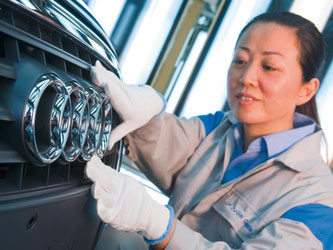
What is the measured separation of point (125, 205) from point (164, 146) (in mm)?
488

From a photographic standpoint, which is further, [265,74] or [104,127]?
[265,74]

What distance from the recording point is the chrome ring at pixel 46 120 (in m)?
0.47

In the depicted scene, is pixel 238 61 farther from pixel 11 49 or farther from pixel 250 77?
pixel 11 49

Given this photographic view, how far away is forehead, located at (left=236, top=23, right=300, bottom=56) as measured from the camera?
114 centimetres

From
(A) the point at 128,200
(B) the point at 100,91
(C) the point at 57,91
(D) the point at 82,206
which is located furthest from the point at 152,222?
(C) the point at 57,91

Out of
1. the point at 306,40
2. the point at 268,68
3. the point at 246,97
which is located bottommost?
the point at 246,97

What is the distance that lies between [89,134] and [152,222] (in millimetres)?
313

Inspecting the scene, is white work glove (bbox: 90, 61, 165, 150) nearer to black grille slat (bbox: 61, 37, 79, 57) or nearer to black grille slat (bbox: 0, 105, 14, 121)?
black grille slat (bbox: 61, 37, 79, 57)

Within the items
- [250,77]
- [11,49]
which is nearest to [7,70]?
[11,49]

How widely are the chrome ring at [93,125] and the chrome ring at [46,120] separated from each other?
0.31 feet

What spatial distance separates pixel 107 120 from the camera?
29.2 inches

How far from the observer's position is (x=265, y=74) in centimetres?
113

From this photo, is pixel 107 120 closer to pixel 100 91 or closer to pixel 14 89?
pixel 100 91

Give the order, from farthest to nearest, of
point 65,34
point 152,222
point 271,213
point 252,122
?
point 252,122, point 271,213, point 152,222, point 65,34
